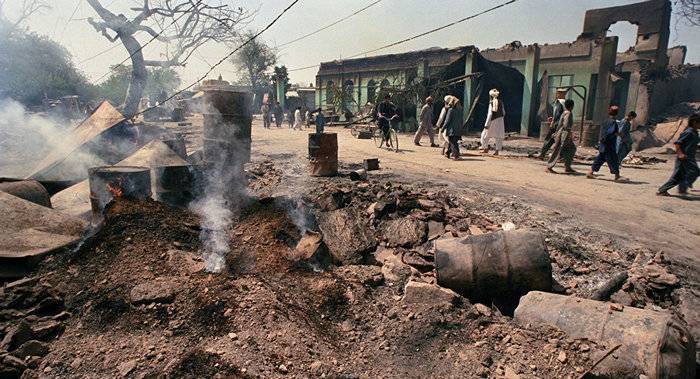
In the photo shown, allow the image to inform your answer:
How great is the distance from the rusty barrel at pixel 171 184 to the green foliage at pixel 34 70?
23497 mm

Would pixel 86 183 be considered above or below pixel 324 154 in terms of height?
below

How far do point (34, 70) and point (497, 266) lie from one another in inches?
1366

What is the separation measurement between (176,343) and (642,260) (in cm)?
442

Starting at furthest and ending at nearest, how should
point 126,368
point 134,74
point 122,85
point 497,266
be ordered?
point 122,85, point 134,74, point 497,266, point 126,368

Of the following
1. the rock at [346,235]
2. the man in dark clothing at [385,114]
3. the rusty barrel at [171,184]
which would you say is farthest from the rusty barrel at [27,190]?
the man in dark clothing at [385,114]

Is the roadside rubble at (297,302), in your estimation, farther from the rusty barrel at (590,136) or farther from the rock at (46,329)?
the rusty barrel at (590,136)

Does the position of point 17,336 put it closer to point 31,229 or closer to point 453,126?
point 31,229

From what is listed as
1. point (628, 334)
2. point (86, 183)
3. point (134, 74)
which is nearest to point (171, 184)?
point (86, 183)

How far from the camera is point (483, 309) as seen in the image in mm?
3434

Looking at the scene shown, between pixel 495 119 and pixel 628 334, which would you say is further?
pixel 495 119

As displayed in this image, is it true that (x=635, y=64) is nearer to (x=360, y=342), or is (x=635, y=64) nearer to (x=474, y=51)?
(x=474, y=51)

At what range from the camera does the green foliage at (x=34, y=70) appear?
24.3 meters

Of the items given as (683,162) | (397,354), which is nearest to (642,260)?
(397,354)

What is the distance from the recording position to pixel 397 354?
3.01m
